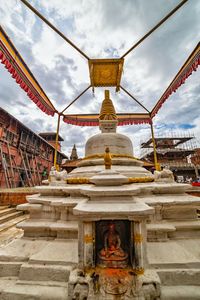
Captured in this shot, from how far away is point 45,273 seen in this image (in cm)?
250

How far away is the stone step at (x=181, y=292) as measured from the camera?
7.07 ft

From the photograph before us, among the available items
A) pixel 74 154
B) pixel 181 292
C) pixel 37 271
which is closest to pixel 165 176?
pixel 181 292

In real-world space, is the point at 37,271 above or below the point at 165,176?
below

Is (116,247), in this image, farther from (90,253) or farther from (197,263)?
(197,263)

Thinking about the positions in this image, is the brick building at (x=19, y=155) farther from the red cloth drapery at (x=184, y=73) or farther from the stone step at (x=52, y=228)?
the red cloth drapery at (x=184, y=73)

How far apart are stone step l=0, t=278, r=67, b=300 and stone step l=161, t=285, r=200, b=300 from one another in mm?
1498

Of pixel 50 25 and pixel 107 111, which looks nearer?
pixel 50 25

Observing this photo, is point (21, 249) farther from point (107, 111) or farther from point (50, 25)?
point (107, 111)

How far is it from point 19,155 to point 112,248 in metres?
19.7

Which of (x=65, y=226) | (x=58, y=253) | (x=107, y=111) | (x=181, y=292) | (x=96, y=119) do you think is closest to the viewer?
(x=181, y=292)

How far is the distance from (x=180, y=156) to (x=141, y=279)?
3532 cm

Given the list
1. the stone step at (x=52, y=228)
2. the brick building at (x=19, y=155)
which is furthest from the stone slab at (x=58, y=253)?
the brick building at (x=19, y=155)

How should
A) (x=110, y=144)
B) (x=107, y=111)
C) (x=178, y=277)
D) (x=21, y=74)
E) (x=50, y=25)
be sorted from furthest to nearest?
(x=107, y=111) < (x=110, y=144) < (x=21, y=74) < (x=50, y=25) < (x=178, y=277)

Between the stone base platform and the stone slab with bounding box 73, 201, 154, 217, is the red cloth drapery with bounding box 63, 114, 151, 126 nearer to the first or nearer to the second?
the stone base platform
